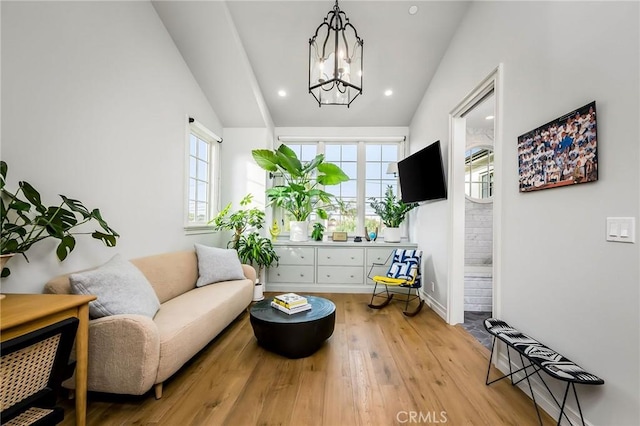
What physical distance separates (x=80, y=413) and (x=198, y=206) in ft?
9.32

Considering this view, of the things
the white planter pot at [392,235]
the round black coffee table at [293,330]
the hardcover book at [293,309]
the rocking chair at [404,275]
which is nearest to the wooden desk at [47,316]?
the round black coffee table at [293,330]

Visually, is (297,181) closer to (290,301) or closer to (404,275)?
(404,275)

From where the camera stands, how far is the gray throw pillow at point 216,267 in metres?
3.26

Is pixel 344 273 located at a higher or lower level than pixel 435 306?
higher

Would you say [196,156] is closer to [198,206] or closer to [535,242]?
[198,206]

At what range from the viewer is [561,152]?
1676 mm

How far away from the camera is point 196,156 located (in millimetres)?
3998

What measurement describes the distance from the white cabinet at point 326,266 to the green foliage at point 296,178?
515 mm

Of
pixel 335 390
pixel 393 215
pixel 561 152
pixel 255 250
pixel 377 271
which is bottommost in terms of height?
pixel 335 390

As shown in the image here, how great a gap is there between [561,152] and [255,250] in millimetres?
3332

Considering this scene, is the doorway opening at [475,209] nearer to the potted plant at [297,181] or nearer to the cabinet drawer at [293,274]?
the potted plant at [297,181]

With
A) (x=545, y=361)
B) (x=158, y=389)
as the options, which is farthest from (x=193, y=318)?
(x=545, y=361)

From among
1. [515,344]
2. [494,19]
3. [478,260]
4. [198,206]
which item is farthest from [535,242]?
[198,206]

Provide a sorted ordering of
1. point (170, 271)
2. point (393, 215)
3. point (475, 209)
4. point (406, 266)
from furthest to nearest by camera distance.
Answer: point (393, 215), point (475, 209), point (406, 266), point (170, 271)
